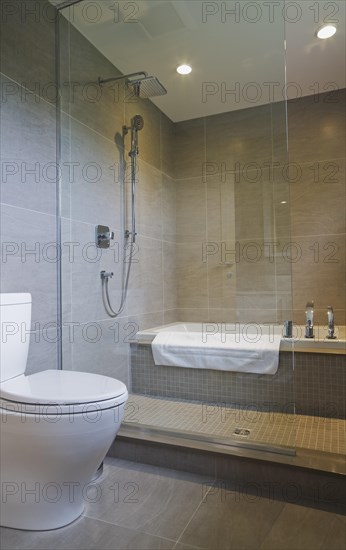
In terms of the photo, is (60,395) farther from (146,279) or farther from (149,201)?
(149,201)

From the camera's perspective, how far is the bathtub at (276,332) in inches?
82.8

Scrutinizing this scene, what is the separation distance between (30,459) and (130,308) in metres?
1.42

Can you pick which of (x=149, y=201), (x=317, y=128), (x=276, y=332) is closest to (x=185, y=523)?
(x=276, y=332)

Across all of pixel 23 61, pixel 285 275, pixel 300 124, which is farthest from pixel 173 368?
pixel 300 124

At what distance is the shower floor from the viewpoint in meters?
1.80

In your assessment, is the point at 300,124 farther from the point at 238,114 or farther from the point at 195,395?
the point at 195,395

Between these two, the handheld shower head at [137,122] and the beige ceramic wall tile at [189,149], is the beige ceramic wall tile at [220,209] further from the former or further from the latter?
the handheld shower head at [137,122]

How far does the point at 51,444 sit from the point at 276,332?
4.55 feet

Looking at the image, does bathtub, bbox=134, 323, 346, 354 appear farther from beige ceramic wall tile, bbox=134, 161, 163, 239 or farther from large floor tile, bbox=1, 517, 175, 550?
large floor tile, bbox=1, 517, 175, 550

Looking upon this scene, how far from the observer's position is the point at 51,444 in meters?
1.29

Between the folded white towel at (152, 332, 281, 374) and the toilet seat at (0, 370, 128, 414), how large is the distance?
2.94 feet

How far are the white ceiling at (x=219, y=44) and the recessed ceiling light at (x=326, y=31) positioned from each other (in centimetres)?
3

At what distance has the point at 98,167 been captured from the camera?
2.44 metres

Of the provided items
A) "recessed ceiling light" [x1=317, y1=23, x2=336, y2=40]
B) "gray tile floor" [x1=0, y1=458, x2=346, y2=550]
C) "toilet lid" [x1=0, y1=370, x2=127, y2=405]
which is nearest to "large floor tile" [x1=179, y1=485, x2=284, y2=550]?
"gray tile floor" [x1=0, y1=458, x2=346, y2=550]
